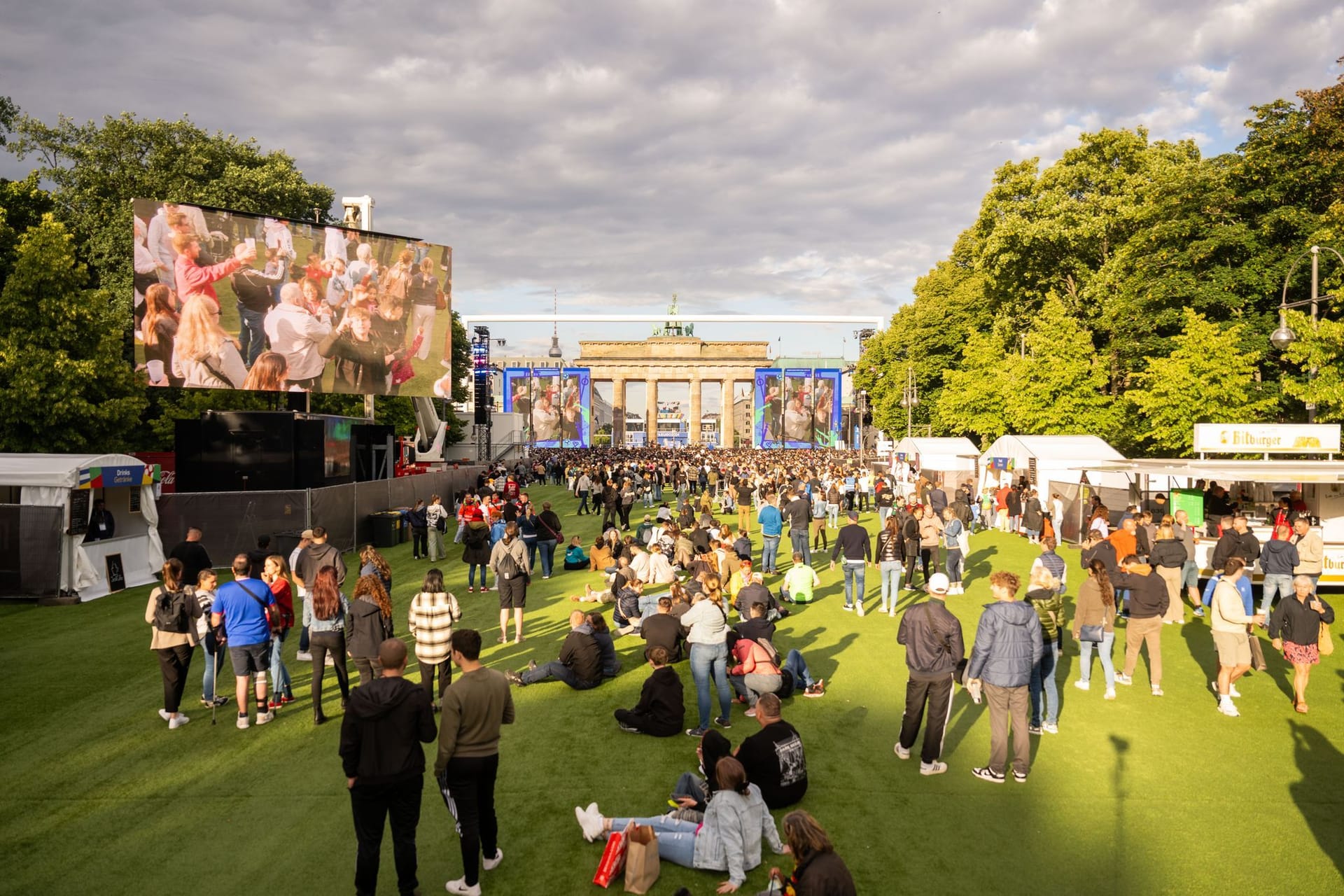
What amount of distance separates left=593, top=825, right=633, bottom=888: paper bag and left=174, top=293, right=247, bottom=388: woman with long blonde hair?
20.8m

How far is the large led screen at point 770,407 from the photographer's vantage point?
73.6 meters

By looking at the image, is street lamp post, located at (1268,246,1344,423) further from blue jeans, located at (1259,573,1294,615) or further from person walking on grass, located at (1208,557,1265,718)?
person walking on grass, located at (1208,557,1265,718)

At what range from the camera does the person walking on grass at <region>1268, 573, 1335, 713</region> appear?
332 inches

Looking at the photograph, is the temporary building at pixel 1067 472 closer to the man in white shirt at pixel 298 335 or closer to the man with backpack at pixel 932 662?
the man with backpack at pixel 932 662

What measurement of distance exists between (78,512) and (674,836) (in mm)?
14274

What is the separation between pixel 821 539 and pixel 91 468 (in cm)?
1832

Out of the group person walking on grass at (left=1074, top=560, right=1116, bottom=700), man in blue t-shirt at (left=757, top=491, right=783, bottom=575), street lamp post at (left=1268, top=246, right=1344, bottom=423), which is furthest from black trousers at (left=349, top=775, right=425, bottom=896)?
street lamp post at (left=1268, top=246, right=1344, bottom=423)

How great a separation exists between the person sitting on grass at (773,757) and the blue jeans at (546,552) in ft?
35.7

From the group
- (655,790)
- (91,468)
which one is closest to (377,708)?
(655,790)

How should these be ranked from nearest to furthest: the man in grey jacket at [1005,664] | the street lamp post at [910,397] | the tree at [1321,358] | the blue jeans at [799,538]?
the man in grey jacket at [1005,664] < the blue jeans at [799,538] < the tree at [1321,358] < the street lamp post at [910,397]

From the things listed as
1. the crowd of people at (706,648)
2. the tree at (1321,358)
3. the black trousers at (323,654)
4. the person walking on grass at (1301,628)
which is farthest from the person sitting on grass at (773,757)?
the tree at (1321,358)

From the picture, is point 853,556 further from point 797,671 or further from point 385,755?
point 385,755

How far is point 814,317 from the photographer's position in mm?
119625

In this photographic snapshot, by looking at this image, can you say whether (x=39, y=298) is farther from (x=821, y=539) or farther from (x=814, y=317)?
(x=814, y=317)
